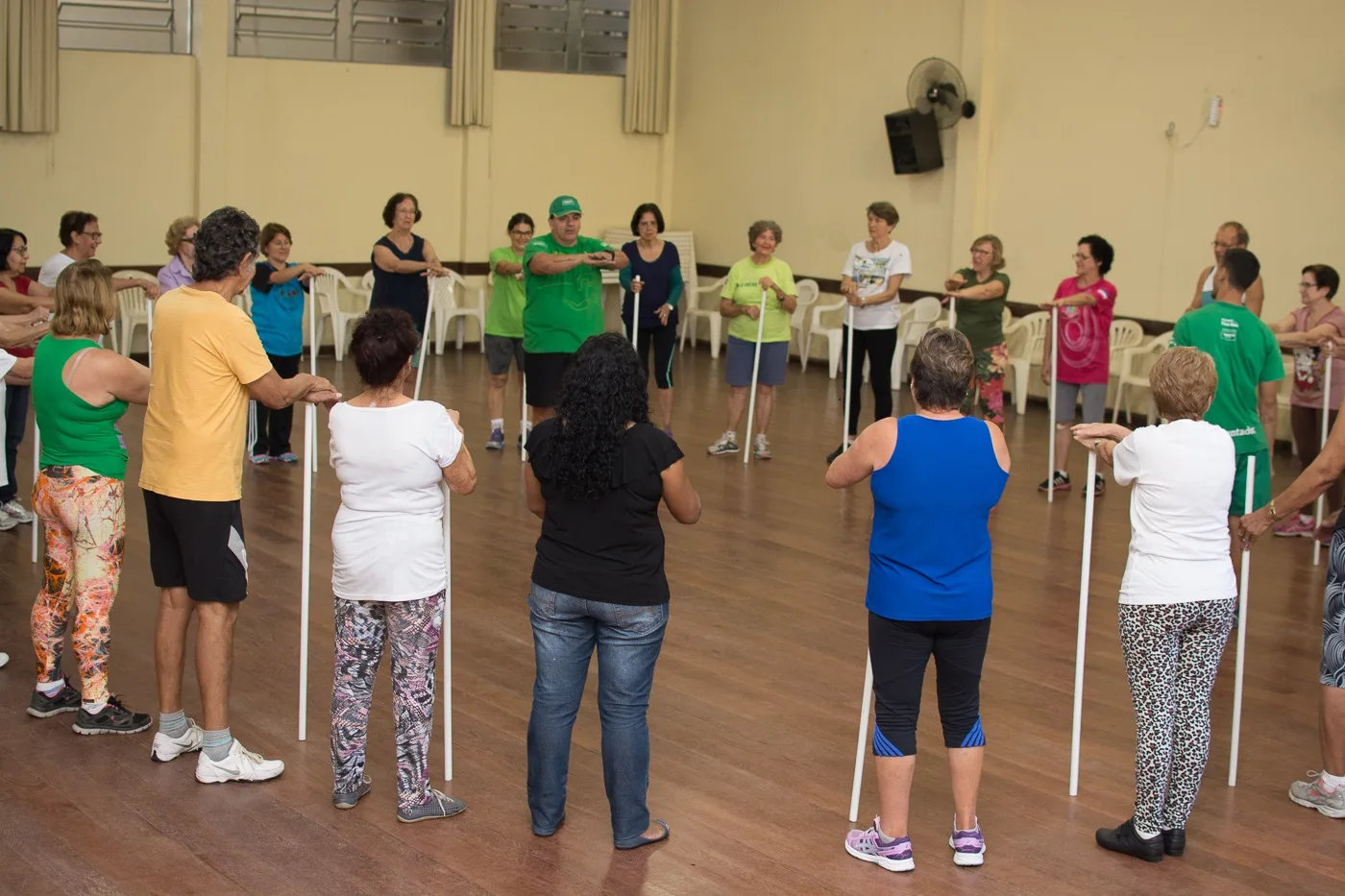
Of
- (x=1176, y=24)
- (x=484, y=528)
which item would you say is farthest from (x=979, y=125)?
(x=484, y=528)

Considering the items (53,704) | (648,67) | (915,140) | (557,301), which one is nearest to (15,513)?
(53,704)

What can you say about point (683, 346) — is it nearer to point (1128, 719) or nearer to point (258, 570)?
point (258, 570)

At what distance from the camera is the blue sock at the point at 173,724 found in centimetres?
407

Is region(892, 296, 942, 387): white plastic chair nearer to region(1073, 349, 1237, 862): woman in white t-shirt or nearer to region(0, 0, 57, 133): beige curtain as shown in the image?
region(0, 0, 57, 133): beige curtain

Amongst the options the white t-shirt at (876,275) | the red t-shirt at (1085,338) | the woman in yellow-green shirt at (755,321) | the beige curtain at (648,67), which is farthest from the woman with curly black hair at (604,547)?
the beige curtain at (648,67)

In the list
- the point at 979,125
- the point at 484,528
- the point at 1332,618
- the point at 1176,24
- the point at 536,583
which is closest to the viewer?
the point at 536,583

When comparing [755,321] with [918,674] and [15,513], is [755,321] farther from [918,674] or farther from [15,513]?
[918,674]

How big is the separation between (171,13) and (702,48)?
205 inches

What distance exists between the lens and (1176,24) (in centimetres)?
1048

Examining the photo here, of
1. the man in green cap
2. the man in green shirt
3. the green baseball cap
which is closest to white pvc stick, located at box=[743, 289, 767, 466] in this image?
the man in green cap

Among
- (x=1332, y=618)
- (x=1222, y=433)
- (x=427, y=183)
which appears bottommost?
(x=1332, y=618)

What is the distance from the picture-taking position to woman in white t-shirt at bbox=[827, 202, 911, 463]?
340 inches

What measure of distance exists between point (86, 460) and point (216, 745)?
913 millimetres

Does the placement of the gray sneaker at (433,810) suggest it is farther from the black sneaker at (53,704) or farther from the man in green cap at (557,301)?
the man in green cap at (557,301)
